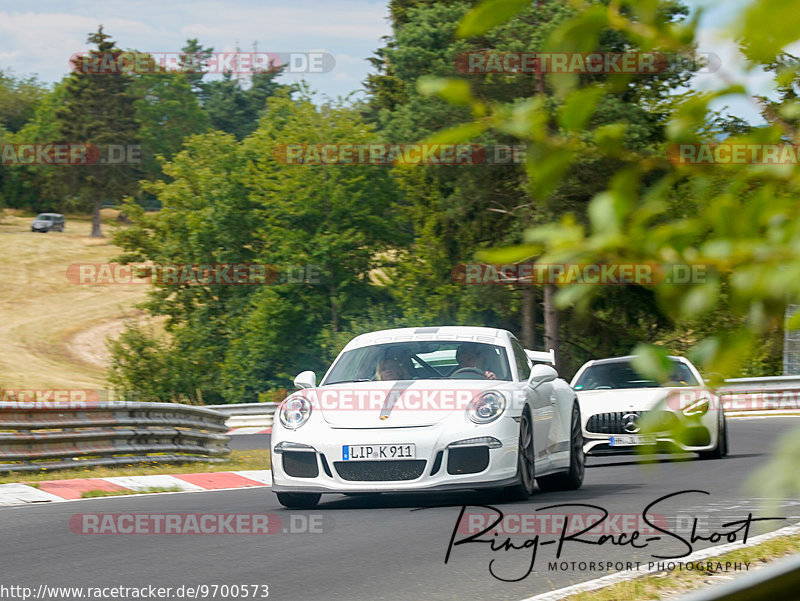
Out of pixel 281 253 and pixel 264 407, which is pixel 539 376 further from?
pixel 281 253

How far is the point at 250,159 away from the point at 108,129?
4395 cm

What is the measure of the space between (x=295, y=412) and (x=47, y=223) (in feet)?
307

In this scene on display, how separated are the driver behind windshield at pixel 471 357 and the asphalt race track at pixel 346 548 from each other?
1.10 metres

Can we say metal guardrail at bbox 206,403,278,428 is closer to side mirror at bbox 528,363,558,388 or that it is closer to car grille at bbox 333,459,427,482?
side mirror at bbox 528,363,558,388

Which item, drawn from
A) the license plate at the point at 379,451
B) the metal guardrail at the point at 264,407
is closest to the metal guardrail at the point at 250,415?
the metal guardrail at the point at 264,407

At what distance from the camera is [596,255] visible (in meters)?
1.43

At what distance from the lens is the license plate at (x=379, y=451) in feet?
29.1

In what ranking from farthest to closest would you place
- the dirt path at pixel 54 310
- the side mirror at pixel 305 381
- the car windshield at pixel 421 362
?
the dirt path at pixel 54 310
the car windshield at pixel 421 362
the side mirror at pixel 305 381

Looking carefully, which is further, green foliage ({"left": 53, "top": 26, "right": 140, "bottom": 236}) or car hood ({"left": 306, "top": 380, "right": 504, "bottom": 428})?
green foliage ({"left": 53, "top": 26, "right": 140, "bottom": 236})

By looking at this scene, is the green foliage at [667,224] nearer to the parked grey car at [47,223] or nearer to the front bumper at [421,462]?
the front bumper at [421,462]

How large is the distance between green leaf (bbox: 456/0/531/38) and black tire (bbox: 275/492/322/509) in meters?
8.33

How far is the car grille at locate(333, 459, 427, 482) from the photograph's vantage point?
8906mm

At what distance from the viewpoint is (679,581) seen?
590cm

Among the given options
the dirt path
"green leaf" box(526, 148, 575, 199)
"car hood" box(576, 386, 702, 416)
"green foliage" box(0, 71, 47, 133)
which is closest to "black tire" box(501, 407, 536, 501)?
"car hood" box(576, 386, 702, 416)
